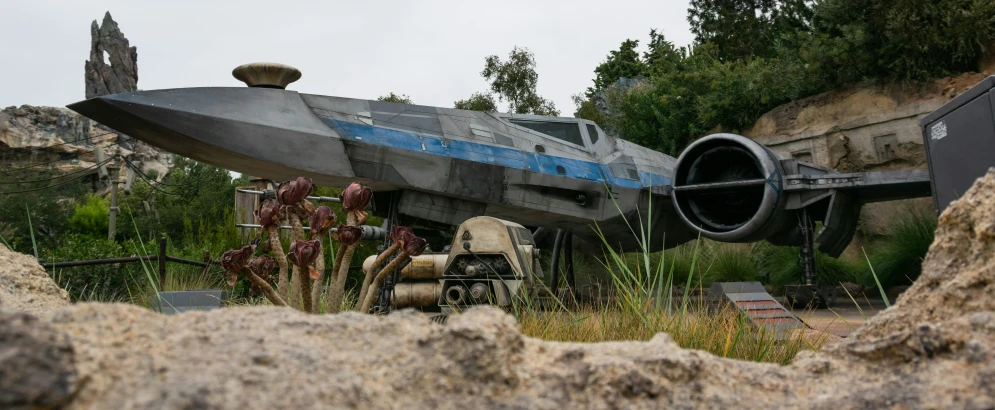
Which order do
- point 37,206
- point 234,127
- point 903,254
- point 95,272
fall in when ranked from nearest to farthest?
point 234,127 < point 95,272 < point 903,254 < point 37,206

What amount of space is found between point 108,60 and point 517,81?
29888mm

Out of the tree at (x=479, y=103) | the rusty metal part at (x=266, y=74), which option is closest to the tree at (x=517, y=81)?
the tree at (x=479, y=103)

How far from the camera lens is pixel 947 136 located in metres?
3.21

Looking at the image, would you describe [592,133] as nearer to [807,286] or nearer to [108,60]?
[807,286]

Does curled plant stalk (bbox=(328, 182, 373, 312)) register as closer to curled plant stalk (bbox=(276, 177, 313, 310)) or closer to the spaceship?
curled plant stalk (bbox=(276, 177, 313, 310))

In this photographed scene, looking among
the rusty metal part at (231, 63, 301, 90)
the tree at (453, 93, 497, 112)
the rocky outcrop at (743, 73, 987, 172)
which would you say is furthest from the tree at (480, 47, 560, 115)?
the rusty metal part at (231, 63, 301, 90)

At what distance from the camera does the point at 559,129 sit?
8.57 metres

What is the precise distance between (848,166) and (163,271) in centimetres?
1376

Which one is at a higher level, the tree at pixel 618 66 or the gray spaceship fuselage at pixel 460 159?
the tree at pixel 618 66

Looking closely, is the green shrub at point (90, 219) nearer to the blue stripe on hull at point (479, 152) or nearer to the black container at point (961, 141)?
the blue stripe on hull at point (479, 152)

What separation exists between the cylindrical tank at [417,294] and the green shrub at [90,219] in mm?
15525

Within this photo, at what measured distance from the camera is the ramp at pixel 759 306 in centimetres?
380

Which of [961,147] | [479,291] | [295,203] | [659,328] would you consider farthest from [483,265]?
[961,147]

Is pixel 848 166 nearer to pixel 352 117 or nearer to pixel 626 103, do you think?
pixel 626 103
